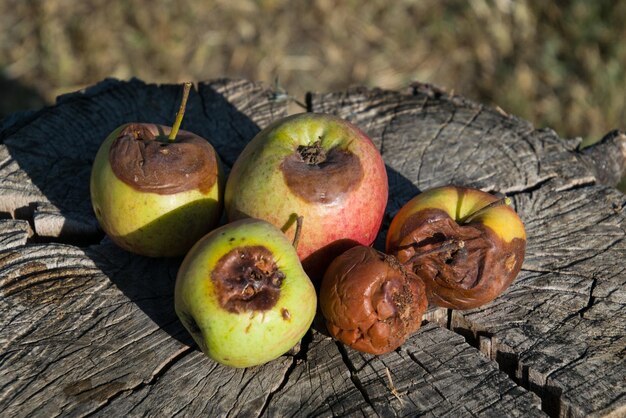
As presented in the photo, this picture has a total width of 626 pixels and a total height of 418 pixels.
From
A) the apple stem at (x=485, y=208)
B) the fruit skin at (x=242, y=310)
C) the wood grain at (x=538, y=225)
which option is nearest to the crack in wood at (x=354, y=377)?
the fruit skin at (x=242, y=310)

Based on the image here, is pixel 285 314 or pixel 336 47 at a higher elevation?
pixel 285 314

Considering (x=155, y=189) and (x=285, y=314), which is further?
(x=155, y=189)

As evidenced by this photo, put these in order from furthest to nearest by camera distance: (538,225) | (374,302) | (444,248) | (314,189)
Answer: (538,225)
(314,189)
(444,248)
(374,302)

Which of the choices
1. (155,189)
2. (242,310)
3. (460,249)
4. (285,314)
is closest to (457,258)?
(460,249)

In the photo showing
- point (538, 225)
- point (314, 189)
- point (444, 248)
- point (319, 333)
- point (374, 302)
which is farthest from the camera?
point (538, 225)

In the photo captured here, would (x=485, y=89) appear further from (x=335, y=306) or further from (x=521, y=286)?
(x=335, y=306)

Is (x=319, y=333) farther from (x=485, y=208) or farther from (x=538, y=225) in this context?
(x=538, y=225)
